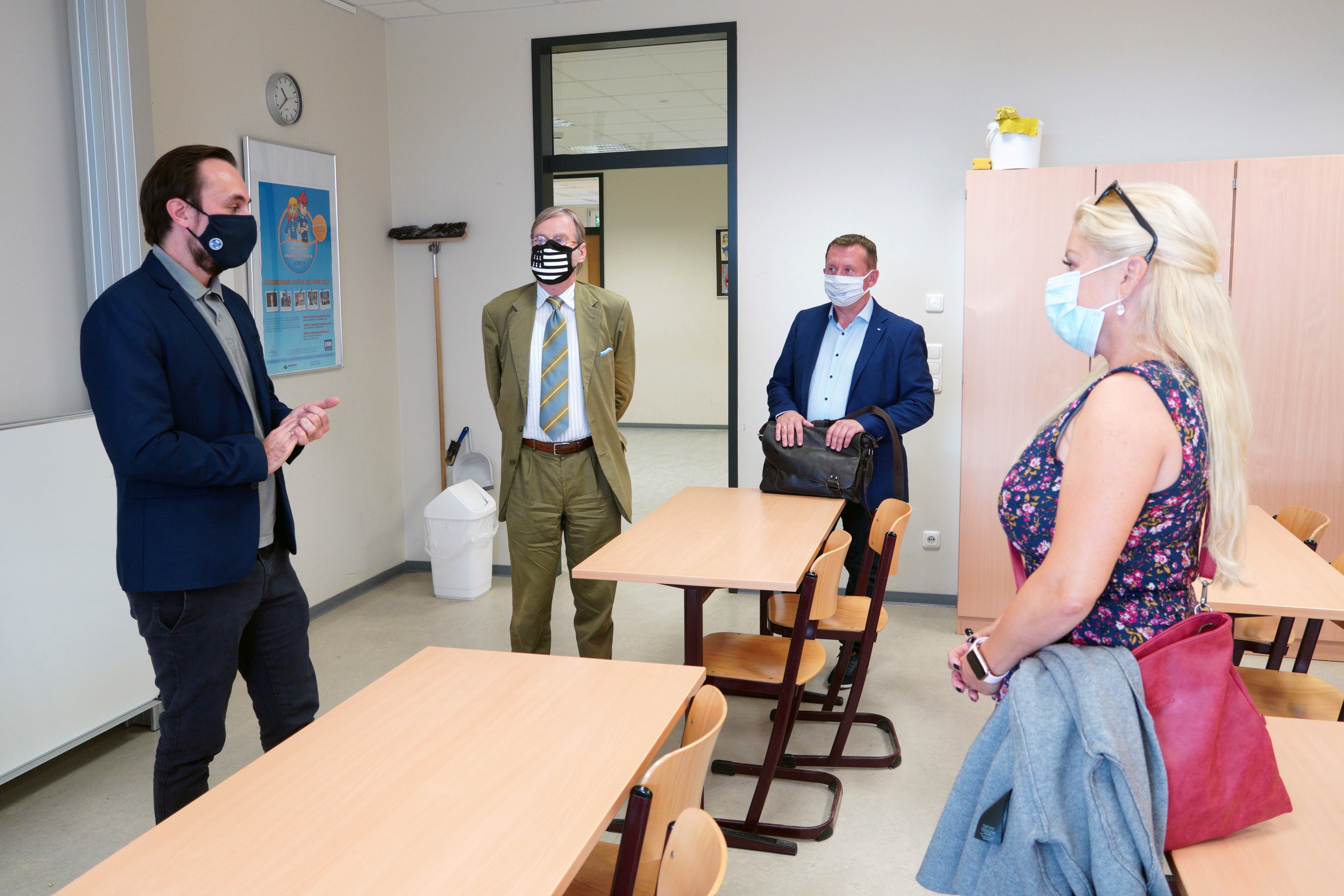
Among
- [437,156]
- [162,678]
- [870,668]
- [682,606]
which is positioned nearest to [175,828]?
[162,678]

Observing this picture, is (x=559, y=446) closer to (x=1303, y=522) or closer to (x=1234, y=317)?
(x=1303, y=522)

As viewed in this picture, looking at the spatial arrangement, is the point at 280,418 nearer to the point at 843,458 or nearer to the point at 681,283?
the point at 843,458

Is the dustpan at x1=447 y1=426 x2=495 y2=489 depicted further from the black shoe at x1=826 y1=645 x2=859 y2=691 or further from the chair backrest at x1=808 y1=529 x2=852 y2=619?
the chair backrest at x1=808 y1=529 x2=852 y2=619

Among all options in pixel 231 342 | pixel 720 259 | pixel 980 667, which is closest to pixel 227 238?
pixel 231 342

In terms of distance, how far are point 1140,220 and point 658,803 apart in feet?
3.40

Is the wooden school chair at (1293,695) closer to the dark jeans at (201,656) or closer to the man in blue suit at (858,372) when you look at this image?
the man in blue suit at (858,372)

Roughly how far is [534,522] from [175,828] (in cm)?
197

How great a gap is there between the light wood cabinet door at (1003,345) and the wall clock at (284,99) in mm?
2972

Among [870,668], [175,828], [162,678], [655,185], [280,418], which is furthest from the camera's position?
[655,185]

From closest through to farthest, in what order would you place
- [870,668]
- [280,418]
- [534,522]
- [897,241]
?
[280,418], [534,522], [870,668], [897,241]

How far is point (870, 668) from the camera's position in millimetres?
3895

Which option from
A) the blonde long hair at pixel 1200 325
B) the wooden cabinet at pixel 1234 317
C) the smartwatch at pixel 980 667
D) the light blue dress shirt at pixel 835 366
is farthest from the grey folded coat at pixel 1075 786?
the wooden cabinet at pixel 1234 317

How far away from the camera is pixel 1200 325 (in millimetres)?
1320

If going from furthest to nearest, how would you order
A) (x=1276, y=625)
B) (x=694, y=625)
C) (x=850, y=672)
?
1. (x=850, y=672)
2. (x=1276, y=625)
3. (x=694, y=625)
